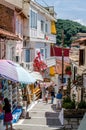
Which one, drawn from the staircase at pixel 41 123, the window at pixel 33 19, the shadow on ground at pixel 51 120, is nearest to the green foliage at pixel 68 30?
the window at pixel 33 19

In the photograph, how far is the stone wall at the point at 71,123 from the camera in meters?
13.9

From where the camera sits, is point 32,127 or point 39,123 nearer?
A: point 32,127

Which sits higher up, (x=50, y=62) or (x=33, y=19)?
(x=33, y=19)

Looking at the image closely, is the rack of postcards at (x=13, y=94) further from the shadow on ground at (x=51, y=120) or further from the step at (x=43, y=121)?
Result: the shadow on ground at (x=51, y=120)

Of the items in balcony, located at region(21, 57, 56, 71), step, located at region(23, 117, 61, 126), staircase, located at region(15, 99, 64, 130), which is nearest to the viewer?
staircase, located at region(15, 99, 64, 130)

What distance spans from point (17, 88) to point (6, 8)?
6.40m

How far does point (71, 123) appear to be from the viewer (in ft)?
46.0

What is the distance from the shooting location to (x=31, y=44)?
1340 inches

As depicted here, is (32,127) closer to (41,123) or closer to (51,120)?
(41,123)

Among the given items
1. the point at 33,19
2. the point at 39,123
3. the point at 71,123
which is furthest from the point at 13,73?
the point at 33,19

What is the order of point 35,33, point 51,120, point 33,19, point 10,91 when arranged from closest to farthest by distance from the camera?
point 51,120 < point 10,91 < point 33,19 < point 35,33

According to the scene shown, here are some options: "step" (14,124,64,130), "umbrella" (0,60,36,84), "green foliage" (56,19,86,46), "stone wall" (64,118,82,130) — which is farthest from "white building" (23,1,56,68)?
"green foliage" (56,19,86,46)

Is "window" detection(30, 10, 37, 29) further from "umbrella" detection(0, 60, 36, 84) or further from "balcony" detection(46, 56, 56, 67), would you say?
"umbrella" detection(0, 60, 36, 84)

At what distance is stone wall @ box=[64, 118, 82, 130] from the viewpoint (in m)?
13.9
